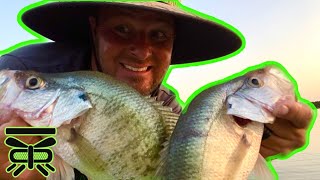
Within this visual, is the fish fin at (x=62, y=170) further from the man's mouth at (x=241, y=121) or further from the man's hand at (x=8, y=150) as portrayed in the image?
the man's mouth at (x=241, y=121)

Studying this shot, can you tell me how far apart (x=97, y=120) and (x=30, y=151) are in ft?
1.34

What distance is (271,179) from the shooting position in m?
1.53

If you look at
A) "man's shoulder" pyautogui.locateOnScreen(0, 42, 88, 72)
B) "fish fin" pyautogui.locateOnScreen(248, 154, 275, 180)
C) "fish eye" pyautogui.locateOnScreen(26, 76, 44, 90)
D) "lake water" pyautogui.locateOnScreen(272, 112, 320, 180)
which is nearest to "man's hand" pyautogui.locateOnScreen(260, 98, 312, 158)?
"fish fin" pyautogui.locateOnScreen(248, 154, 275, 180)

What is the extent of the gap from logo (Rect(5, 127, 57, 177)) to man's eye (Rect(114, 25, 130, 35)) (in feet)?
2.34

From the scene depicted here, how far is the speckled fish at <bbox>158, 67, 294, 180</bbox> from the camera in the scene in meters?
1.40

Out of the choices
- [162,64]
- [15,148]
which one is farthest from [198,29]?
[15,148]

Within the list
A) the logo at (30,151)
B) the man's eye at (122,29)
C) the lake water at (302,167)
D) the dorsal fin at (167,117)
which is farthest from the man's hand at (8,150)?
the lake water at (302,167)

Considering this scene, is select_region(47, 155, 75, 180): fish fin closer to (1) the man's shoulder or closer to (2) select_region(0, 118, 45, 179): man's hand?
(2) select_region(0, 118, 45, 179): man's hand

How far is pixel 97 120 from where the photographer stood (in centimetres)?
150

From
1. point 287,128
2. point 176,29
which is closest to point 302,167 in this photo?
point 176,29

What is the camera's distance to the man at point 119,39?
2.22 m

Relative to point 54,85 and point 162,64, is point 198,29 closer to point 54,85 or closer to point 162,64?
point 162,64

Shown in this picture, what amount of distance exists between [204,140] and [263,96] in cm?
21

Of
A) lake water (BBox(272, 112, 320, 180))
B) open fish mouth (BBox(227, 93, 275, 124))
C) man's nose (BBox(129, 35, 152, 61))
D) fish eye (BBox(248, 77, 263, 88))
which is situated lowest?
lake water (BBox(272, 112, 320, 180))
